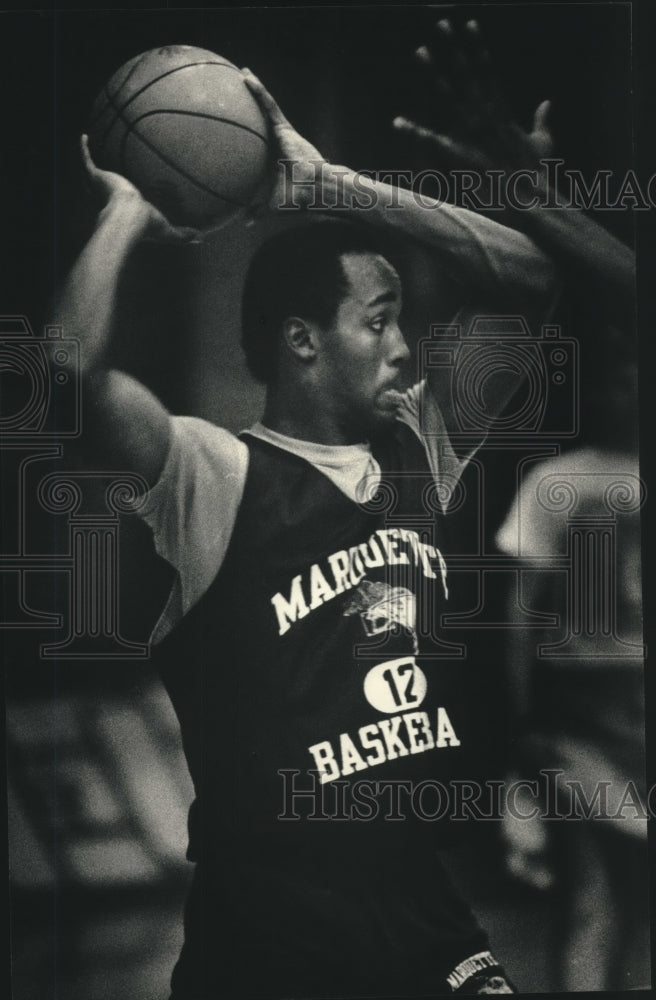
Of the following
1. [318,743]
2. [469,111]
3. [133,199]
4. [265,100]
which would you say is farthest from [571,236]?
[318,743]

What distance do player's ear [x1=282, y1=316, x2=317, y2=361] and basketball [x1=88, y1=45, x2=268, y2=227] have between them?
11.8 inches

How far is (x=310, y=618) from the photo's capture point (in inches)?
A: 105

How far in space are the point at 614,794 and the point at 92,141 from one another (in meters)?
2.04

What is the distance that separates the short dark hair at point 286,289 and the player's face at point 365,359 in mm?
44

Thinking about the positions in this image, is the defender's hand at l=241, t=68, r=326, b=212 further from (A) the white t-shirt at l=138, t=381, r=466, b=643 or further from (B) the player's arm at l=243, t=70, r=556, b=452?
(A) the white t-shirt at l=138, t=381, r=466, b=643

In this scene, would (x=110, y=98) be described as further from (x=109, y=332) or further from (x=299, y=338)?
(x=299, y=338)

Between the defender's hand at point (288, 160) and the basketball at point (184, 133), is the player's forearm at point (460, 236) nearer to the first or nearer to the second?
the defender's hand at point (288, 160)

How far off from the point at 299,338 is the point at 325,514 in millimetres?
435

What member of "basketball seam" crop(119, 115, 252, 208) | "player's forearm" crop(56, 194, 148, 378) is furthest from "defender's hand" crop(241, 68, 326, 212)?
"player's forearm" crop(56, 194, 148, 378)

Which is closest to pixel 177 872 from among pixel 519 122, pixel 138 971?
pixel 138 971

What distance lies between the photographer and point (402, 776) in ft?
8.83

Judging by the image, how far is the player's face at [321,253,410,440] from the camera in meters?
2.71

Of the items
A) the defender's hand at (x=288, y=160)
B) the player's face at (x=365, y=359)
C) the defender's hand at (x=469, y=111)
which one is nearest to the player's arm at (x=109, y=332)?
the defender's hand at (x=288, y=160)

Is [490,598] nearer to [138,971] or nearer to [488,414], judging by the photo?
[488,414]
